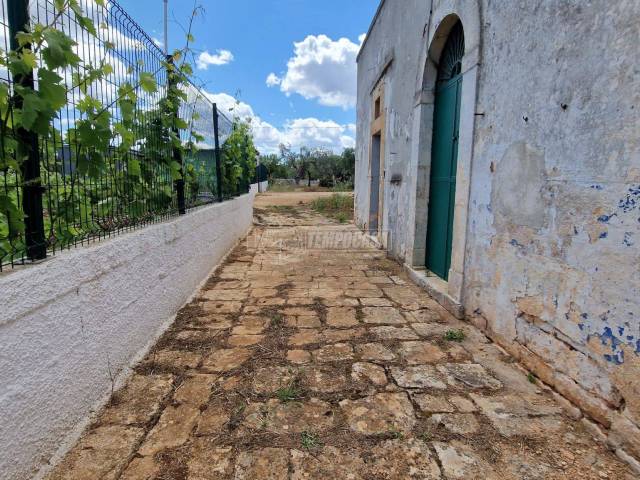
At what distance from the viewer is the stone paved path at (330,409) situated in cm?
165

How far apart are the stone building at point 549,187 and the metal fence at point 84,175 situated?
2647 mm

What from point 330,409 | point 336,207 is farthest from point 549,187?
point 336,207

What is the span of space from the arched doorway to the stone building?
0.08ft

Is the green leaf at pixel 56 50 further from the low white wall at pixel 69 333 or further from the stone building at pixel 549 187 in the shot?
the stone building at pixel 549 187

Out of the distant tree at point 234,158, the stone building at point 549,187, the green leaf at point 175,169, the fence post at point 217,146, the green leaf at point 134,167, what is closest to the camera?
the stone building at point 549,187

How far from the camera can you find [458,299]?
11.2 ft

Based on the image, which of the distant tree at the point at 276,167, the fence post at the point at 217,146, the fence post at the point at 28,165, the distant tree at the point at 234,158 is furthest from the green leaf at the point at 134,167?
the distant tree at the point at 276,167

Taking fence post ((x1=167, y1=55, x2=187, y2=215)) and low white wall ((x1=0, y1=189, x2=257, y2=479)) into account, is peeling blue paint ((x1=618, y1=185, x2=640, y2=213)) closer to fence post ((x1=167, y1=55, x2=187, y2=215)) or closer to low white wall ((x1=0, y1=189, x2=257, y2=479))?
low white wall ((x1=0, y1=189, x2=257, y2=479))

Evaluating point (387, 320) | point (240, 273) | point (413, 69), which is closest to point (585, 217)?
point (387, 320)

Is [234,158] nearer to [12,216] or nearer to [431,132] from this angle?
[431,132]

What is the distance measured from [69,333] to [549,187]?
9.10 feet

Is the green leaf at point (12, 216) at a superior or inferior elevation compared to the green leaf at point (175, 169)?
inferior

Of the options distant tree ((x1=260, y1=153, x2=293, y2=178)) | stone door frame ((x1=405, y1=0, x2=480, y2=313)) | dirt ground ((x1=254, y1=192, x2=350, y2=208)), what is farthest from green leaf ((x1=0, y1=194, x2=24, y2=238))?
distant tree ((x1=260, y1=153, x2=293, y2=178))

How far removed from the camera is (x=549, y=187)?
224 cm
